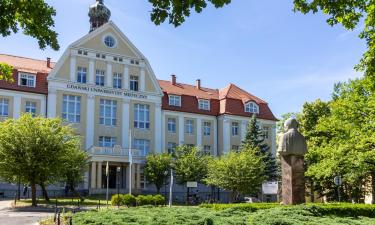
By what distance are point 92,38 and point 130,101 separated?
6907 mm

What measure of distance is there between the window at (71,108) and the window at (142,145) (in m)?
6.18

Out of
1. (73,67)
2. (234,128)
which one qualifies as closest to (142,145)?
(73,67)

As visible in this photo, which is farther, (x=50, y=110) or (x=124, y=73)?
(x=124, y=73)

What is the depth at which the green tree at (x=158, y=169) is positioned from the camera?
4403cm

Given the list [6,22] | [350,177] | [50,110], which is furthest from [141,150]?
[6,22]

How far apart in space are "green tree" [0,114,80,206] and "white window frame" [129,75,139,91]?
16684 millimetres

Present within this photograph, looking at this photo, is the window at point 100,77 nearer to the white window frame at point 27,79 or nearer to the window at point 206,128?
the white window frame at point 27,79

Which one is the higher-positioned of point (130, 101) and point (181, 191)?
point (130, 101)

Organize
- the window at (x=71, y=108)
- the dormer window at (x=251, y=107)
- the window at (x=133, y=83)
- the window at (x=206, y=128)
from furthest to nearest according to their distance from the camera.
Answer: the dormer window at (x=251, y=107)
the window at (x=206, y=128)
the window at (x=133, y=83)
the window at (x=71, y=108)

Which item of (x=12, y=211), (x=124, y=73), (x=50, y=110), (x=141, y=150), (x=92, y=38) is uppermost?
(x=92, y=38)

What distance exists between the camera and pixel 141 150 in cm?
4869

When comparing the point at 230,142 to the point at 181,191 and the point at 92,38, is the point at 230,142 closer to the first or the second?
the point at 181,191

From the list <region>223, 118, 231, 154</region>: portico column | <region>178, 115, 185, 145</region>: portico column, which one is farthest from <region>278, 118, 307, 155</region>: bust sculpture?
<region>223, 118, 231, 154</region>: portico column

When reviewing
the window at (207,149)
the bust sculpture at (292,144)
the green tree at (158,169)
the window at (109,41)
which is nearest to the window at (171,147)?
the window at (207,149)
